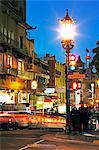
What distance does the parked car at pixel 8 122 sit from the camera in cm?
2596

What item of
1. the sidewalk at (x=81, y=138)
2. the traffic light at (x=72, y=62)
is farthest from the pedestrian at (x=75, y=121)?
the traffic light at (x=72, y=62)

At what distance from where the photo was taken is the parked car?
1022 inches

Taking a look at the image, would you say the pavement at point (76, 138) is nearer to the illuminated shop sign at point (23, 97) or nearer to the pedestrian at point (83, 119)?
the pedestrian at point (83, 119)

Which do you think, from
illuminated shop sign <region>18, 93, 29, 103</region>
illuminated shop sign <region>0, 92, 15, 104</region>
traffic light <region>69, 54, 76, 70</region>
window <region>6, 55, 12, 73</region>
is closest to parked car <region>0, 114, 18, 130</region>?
traffic light <region>69, 54, 76, 70</region>

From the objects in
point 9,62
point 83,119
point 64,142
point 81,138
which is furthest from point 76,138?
point 9,62

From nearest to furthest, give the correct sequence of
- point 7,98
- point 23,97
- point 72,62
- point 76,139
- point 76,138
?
point 76,139 < point 76,138 < point 72,62 < point 7,98 < point 23,97

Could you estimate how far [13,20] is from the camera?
47844 mm

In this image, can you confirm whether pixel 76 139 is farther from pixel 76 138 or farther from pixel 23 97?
pixel 23 97

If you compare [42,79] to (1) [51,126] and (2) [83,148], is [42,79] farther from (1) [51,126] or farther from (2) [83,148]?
(2) [83,148]

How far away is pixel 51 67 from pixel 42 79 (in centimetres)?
590

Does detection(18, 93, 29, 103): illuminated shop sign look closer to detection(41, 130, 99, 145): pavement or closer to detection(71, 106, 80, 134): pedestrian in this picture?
detection(71, 106, 80, 134): pedestrian

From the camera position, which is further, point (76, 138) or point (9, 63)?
point (9, 63)

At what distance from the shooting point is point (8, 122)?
85.6 feet

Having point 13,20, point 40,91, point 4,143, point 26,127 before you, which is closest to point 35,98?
point 40,91
